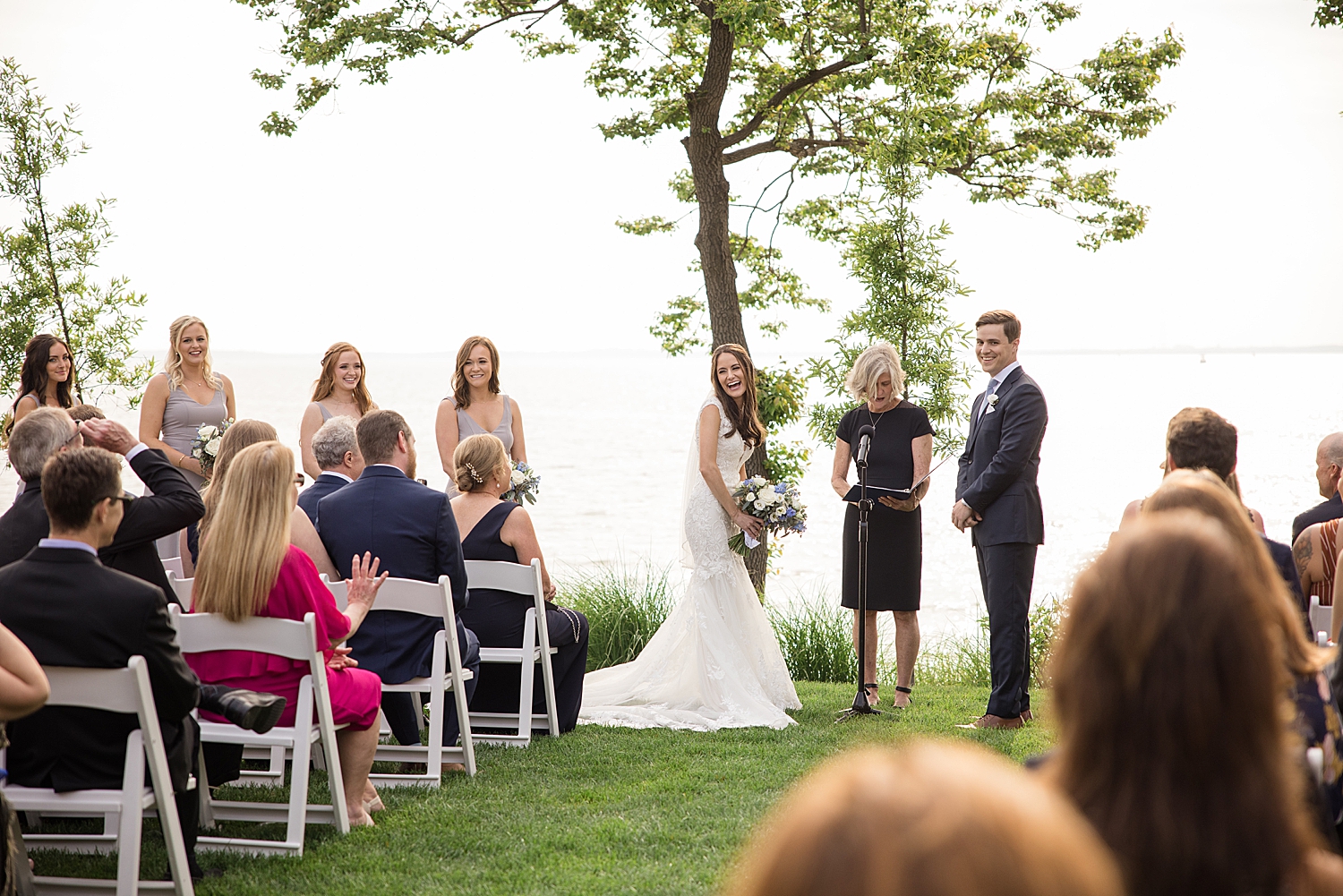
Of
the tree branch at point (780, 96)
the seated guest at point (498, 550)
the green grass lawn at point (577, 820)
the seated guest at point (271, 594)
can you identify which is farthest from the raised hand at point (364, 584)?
the tree branch at point (780, 96)

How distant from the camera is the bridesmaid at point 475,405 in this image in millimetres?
7359

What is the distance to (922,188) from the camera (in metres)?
8.80

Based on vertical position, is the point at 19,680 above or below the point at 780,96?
below

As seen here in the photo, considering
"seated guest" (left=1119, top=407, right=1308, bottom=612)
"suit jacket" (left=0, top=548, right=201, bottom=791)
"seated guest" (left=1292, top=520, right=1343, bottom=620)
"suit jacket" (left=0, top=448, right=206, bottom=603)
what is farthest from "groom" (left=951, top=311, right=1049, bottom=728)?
"suit jacket" (left=0, top=548, right=201, bottom=791)

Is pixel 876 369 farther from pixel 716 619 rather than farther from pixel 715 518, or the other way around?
pixel 716 619

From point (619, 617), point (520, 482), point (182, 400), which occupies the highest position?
point (182, 400)

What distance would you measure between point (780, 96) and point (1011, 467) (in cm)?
592

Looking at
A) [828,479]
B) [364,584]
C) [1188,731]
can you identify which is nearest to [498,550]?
[364,584]

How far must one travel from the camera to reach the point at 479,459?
5957 millimetres

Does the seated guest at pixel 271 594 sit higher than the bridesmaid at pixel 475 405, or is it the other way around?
the bridesmaid at pixel 475 405

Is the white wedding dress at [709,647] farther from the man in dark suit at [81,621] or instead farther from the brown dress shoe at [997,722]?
the man in dark suit at [81,621]

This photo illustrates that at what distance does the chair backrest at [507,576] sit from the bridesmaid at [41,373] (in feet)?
9.34

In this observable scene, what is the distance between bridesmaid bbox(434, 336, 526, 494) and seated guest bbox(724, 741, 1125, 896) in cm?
664

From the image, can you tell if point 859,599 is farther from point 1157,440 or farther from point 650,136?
point 1157,440
